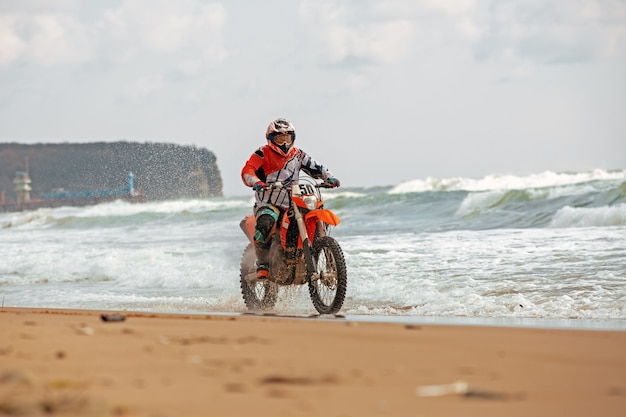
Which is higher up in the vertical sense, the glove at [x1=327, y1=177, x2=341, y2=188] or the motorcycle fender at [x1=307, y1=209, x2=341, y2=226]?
the glove at [x1=327, y1=177, x2=341, y2=188]

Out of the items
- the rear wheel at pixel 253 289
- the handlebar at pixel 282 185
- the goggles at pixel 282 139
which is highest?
the goggles at pixel 282 139

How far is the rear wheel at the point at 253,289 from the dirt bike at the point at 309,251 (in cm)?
40

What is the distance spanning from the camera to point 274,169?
9.25 m

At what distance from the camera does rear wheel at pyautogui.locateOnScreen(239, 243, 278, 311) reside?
386 inches

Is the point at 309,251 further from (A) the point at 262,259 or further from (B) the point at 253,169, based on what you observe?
(B) the point at 253,169

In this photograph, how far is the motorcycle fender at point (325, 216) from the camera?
8.67 metres

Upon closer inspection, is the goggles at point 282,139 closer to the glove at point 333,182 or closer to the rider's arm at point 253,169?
the rider's arm at point 253,169

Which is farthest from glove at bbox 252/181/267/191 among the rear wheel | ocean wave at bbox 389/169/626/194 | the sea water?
ocean wave at bbox 389/169/626/194

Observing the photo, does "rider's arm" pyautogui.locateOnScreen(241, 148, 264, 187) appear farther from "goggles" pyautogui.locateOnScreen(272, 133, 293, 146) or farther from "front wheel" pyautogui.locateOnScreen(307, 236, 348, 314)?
"front wheel" pyautogui.locateOnScreen(307, 236, 348, 314)

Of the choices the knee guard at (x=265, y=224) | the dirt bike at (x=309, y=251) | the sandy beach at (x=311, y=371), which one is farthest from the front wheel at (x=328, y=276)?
the sandy beach at (x=311, y=371)

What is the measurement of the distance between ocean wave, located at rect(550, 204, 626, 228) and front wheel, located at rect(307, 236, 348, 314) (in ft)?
35.7

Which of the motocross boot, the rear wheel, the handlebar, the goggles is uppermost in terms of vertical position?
the goggles

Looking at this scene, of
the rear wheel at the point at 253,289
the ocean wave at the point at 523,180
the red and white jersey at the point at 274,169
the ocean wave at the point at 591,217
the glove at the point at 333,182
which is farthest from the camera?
the ocean wave at the point at 523,180

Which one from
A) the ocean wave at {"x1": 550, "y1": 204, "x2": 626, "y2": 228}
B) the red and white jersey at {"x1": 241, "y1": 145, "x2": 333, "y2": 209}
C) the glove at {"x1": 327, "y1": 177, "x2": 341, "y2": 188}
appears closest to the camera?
the red and white jersey at {"x1": 241, "y1": 145, "x2": 333, "y2": 209}
